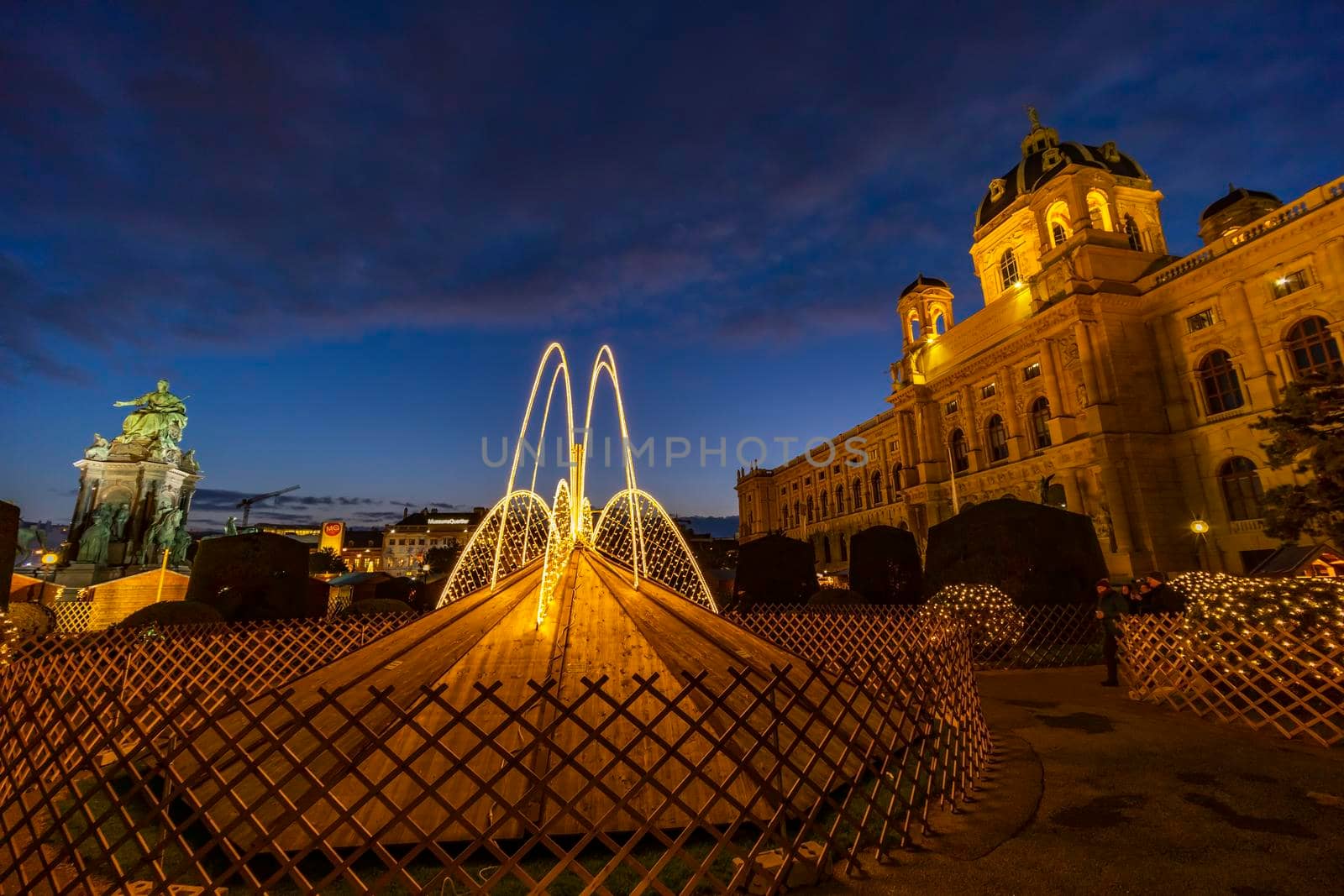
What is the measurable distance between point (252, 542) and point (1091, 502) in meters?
33.7

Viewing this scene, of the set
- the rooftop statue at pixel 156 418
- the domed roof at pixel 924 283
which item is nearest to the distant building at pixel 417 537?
the rooftop statue at pixel 156 418

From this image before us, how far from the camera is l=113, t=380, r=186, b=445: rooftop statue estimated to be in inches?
1672

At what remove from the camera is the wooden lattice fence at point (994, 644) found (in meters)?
10.4

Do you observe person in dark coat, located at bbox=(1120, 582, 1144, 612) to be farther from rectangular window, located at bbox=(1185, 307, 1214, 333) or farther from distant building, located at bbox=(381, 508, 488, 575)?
distant building, located at bbox=(381, 508, 488, 575)

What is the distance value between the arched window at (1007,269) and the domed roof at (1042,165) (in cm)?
297

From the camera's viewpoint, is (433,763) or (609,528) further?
(609,528)

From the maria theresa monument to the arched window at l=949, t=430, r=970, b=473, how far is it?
54619 mm

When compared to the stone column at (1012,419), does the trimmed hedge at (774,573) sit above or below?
below

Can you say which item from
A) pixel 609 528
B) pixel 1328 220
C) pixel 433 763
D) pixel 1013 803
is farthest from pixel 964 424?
pixel 433 763

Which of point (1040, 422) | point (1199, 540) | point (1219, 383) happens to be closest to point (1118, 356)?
point (1219, 383)

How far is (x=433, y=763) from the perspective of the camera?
164 inches

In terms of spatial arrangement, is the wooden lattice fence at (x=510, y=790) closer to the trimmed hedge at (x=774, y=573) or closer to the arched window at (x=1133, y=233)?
the trimmed hedge at (x=774, y=573)

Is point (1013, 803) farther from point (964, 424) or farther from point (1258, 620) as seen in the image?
point (964, 424)

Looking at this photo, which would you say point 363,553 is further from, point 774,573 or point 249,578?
point 774,573
